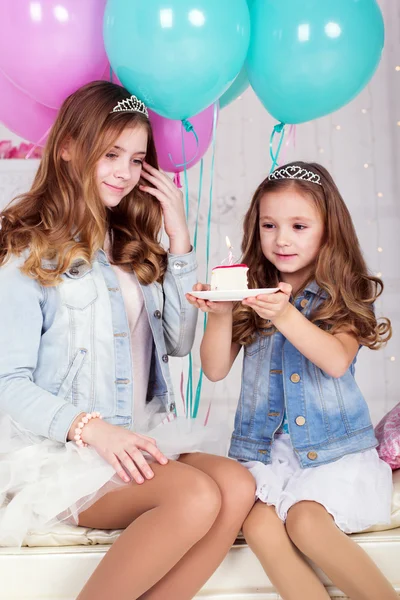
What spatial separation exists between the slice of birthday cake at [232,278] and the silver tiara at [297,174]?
1.51 ft

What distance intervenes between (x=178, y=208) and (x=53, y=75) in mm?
454

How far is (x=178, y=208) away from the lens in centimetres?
187

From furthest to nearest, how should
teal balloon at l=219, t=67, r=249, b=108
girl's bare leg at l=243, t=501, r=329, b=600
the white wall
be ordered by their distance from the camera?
the white wall < teal balloon at l=219, t=67, r=249, b=108 < girl's bare leg at l=243, t=501, r=329, b=600

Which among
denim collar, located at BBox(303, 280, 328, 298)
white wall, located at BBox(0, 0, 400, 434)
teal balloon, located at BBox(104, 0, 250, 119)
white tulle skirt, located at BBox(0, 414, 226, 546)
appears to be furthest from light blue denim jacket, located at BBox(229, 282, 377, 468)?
white wall, located at BBox(0, 0, 400, 434)

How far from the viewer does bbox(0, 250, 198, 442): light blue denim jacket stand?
156cm

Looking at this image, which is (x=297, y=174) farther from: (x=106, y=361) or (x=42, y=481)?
(x=42, y=481)

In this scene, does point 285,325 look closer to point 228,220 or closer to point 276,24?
point 276,24

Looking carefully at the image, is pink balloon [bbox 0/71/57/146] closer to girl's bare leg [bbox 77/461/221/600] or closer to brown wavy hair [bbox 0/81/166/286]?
brown wavy hair [bbox 0/81/166/286]

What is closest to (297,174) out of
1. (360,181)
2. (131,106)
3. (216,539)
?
(131,106)

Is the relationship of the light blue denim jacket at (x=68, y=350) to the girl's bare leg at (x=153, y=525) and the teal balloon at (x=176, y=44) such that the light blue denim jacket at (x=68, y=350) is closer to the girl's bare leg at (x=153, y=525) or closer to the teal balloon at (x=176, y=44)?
the girl's bare leg at (x=153, y=525)

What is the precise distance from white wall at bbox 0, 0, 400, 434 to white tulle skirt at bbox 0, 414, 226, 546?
194cm

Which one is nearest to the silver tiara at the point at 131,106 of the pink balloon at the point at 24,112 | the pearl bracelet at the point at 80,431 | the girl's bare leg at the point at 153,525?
the pink balloon at the point at 24,112

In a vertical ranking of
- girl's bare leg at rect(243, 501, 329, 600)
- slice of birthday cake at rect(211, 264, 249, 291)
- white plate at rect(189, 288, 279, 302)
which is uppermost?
slice of birthday cake at rect(211, 264, 249, 291)

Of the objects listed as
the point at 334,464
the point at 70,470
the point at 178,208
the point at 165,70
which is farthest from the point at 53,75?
the point at 334,464
